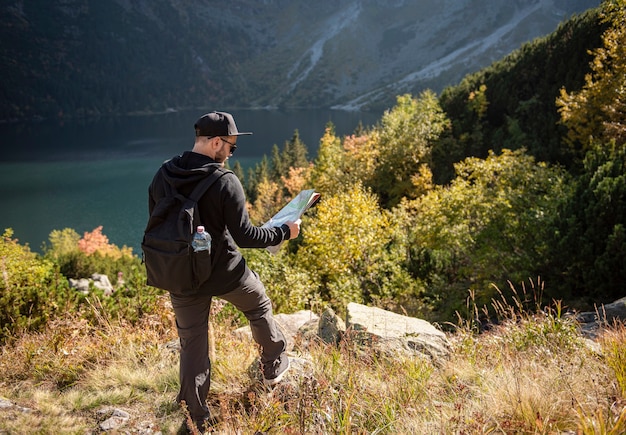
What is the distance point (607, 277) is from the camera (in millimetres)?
7645

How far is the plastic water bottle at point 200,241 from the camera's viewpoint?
2568 mm

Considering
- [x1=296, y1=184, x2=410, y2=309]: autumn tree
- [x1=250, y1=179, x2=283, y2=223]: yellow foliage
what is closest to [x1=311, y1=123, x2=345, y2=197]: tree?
[x1=250, y1=179, x2=283, y2=223]: yellow foliage

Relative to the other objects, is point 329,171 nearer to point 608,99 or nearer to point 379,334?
point 608,99

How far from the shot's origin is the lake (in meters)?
64.4

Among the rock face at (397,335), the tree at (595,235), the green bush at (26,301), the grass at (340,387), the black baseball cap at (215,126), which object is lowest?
the tree at (595,235)

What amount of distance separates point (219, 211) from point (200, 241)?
10.3 inches

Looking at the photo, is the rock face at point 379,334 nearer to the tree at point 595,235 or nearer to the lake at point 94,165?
the tree at point 595,235

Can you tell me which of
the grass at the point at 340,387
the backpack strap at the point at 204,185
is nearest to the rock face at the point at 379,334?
the grass at the point at 340,387

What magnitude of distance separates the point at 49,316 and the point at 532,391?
18.8 feet

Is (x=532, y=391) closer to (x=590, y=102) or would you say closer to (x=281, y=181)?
(x=590, y=102)

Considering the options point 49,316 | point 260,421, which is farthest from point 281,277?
point 260,421

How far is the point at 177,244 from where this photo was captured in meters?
2.57

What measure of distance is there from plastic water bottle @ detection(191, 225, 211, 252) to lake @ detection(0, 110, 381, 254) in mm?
59242

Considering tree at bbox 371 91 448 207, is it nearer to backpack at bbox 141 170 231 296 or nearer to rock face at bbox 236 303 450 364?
rock face at bbox 236 303 450 364
